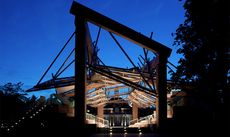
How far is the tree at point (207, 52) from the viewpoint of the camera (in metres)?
14.4

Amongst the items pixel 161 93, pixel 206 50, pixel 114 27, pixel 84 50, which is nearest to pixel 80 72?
pixel 84 50

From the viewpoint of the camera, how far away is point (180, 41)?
16312 millimetres

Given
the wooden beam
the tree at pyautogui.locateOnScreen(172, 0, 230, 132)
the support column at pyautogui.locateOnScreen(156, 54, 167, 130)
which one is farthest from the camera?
the support column at pyautogui.locateOnScreen(156, 54, 167, 130)

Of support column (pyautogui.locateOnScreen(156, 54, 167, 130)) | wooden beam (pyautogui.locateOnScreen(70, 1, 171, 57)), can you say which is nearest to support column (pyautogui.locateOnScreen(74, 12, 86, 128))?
wooden beam (pyautogui.locateOnScreen(70, 1, 171, 57))

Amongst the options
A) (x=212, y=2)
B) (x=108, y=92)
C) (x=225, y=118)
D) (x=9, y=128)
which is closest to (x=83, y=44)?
(x=9, y=128)

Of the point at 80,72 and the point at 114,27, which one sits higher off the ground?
the point at 114,27

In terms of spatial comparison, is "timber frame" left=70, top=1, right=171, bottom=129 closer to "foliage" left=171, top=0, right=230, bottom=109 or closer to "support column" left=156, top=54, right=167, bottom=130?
"support column" left=156, top=54, right=167, bottom=130

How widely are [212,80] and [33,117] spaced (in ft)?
33.3

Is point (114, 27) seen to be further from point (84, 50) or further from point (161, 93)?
point (161, 93)

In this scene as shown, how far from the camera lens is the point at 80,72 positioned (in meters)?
17.4

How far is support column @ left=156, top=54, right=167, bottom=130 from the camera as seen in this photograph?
18.5 metres

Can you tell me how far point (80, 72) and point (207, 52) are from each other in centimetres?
742

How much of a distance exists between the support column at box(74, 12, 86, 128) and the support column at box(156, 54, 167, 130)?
4.96m

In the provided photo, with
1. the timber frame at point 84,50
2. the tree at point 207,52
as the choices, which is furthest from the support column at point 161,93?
the tree at point 207,52
